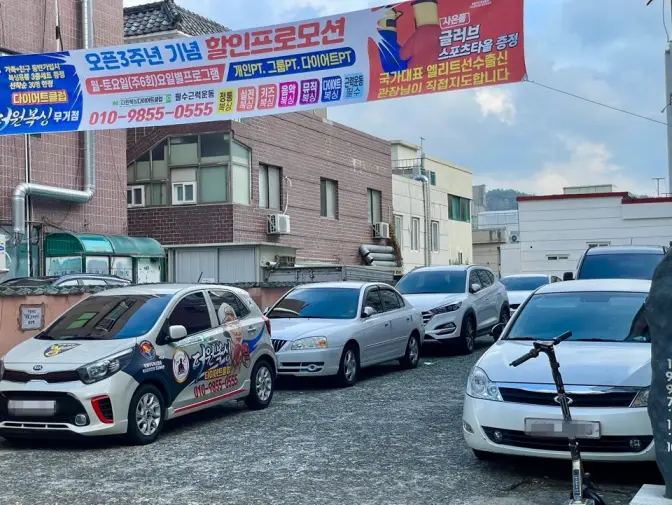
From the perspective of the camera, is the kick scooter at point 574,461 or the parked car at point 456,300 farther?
the parked car at point 456,300

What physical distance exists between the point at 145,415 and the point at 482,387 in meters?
3.57

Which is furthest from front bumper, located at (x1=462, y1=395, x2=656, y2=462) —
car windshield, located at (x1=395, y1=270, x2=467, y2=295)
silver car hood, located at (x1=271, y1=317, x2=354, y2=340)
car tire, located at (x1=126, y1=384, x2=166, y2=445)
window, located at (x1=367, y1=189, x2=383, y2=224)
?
window, located at (x1=367, y1=189, x2=383, y2=224)

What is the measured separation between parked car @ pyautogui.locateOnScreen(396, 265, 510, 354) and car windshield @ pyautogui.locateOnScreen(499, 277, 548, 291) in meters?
3.37

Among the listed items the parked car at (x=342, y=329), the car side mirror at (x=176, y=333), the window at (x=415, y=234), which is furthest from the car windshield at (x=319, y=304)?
the window at (x=415, y=234)

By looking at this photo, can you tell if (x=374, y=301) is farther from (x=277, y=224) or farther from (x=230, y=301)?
(x=277, y=224)

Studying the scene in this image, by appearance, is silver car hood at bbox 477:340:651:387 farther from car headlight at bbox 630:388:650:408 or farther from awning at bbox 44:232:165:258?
awning at bbox 44:232:165:258

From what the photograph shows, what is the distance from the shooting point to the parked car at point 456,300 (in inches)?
669

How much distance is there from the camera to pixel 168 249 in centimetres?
2878

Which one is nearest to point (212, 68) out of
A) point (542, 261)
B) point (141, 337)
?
point (141, 337)

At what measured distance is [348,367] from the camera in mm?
13336

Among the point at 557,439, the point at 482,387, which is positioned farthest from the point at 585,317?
the point at 557,439

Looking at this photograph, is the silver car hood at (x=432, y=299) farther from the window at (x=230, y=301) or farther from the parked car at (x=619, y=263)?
the window at (x=230, y=301)

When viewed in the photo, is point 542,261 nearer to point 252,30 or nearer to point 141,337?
point 252,30

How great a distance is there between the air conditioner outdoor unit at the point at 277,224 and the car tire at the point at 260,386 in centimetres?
1772
